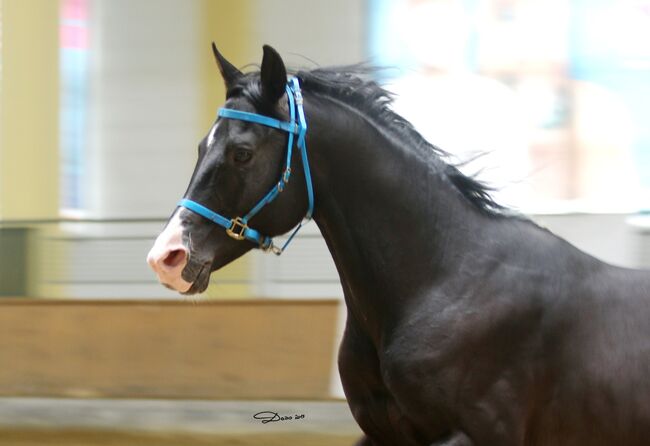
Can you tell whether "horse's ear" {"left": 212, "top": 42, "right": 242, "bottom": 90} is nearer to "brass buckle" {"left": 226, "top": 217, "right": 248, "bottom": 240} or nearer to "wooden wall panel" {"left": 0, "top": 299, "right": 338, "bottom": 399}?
"brass buckle" {"left": 226, "top": 217, "right": 248, "bottom": 240}

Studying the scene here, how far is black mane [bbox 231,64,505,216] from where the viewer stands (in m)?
3.76

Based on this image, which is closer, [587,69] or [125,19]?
[587,69]

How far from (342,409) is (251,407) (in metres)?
0.70

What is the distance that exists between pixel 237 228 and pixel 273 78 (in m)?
0.54

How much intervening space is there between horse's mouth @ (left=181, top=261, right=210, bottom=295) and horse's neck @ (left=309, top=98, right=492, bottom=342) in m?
0.48

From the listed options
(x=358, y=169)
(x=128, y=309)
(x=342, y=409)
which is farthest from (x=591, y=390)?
(x=128, y=309)

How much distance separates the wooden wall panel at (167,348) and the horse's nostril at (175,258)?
162 inches

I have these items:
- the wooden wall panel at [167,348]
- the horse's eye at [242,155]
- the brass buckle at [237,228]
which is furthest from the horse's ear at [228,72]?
the wooden wall panel at [167,348]

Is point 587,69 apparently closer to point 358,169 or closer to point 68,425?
point 68,425

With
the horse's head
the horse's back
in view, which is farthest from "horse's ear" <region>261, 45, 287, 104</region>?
the horse's back

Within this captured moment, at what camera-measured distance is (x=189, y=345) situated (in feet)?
24.9

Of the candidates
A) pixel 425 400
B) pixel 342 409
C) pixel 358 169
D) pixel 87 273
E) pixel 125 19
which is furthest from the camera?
pixel 125 19

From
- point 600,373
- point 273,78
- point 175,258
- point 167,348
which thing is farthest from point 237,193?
point 167,348

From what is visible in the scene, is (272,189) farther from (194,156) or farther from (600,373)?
(194,156)
